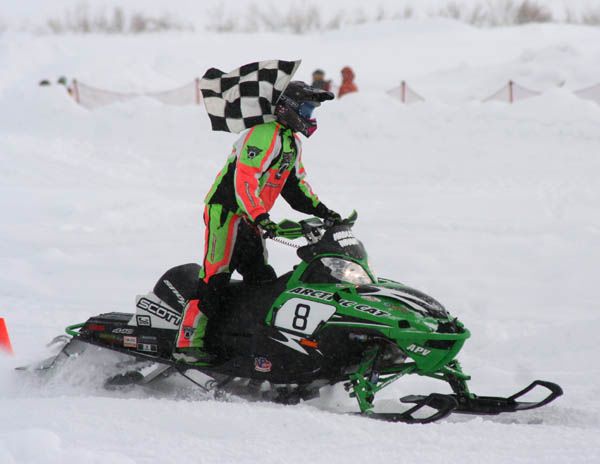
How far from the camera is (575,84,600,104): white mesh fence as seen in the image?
16.2m

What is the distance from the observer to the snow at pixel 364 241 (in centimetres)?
409

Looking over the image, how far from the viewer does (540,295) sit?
25.2 ft

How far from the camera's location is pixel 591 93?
16453 mm

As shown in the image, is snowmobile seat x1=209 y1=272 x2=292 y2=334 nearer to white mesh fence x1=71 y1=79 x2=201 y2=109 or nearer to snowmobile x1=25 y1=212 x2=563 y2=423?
snowmobile x1=25 y1=212 x2=563 y2=423

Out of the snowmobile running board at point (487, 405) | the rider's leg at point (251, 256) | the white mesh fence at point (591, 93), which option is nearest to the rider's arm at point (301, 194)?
the rider's leg at point (251, 256)

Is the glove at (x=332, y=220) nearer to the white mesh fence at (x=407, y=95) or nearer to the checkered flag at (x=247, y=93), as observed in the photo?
the checkered flag at (x=247, y=93)

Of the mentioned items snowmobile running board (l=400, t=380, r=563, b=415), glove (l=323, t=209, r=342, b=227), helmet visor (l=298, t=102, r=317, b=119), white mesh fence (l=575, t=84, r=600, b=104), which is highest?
white mesh fence (l=575, t=84, r=600, b=104)

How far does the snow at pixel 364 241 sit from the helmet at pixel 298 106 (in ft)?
5.33

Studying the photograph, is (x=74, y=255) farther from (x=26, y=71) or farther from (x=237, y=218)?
(x=26, y=71)

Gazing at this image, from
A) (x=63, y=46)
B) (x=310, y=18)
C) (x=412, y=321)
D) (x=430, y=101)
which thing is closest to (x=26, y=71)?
(x=63, y=46)

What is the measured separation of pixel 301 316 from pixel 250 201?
0.71 meters

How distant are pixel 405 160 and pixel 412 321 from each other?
405 inches

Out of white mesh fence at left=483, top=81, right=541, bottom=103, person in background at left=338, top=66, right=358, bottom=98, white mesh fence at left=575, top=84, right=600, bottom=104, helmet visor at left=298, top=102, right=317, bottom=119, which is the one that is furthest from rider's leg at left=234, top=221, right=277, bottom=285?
white mesh fence at left=483, top=81, right=541, bottom=103

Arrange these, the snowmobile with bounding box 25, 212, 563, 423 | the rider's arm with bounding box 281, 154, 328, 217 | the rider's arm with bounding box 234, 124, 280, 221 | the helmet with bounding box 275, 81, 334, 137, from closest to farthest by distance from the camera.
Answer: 1. the snowmobile with bounding box 25, 212, 563, 423
2. the rider's arm with bounding box 234, 124, 280, 221
3. the helmet with bounding box 275, 81, 334, 137
4. the rider's arm with bounding box 281, 154, 328, 217
